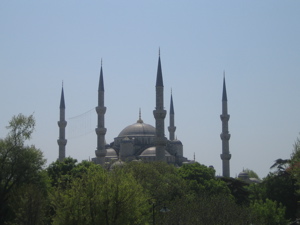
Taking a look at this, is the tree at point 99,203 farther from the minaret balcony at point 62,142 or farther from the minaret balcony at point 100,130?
the minaret balcony at point 62,142

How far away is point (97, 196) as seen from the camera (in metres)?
25.1

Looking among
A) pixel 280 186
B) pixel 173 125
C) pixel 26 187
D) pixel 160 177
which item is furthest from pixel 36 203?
pixel 173 125

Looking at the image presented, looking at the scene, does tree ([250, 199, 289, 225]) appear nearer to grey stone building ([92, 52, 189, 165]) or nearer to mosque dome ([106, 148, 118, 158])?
grey stone building ([92, 52, 189, 165])

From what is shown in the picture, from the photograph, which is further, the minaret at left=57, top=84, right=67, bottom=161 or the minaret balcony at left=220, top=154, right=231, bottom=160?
the minaret at left=57, top=84, right=67, bottom=161

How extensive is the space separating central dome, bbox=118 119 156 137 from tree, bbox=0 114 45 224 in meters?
67.8

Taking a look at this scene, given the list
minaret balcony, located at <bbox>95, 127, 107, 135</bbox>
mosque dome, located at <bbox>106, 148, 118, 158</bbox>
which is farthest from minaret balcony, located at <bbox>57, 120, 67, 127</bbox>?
mosque dome, located at <bbox>106, 148, 118, 158</bbox>

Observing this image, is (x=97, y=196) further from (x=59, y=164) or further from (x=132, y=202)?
(x=59, y=164)

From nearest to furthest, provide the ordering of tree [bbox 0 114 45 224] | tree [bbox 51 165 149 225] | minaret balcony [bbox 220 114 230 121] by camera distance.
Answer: tree [bbox 51 165 149 225] → tree [bbox 0 114 45 224] → minaret balcony [bbox 220 114 230 121]

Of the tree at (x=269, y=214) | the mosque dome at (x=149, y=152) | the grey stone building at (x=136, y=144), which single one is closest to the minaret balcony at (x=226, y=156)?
the grey stone building at (x=136, y=144)

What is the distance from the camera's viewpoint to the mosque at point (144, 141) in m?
66.5

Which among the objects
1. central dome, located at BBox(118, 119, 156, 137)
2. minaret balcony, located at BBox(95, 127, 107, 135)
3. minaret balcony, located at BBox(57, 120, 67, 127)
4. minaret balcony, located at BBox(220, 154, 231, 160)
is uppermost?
central dome, located at BBox(118, 119, 156, 137)

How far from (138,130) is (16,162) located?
6978 cm

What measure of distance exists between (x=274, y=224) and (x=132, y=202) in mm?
16999

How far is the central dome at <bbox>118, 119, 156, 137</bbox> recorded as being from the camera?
336 ft
